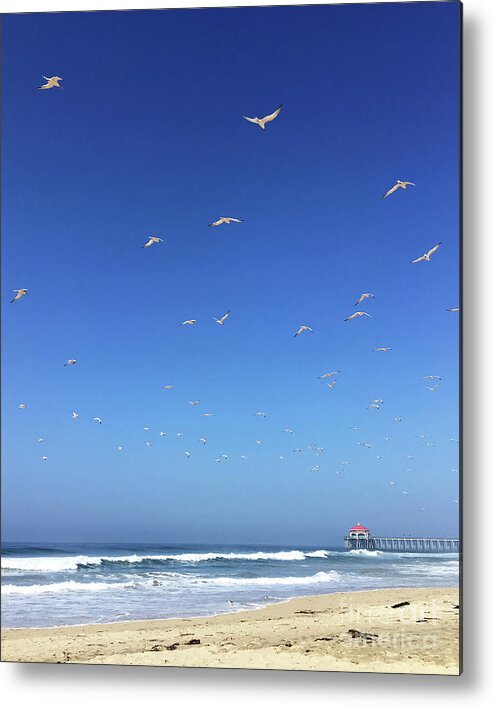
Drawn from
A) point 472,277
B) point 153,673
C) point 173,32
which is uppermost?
point 173,32

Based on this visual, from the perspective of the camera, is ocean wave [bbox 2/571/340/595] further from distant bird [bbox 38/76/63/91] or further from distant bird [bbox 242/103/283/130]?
distant bird [bbox 38/76/63/91]

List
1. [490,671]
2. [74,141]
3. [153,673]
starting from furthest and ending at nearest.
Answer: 1. [74,141]
2. [153,673]
3. [490,671]

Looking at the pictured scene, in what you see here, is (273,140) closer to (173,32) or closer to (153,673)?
(173,32)

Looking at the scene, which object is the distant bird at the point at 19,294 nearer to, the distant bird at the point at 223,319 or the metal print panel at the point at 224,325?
the metal print panel at the point at 224,325

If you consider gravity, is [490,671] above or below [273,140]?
below

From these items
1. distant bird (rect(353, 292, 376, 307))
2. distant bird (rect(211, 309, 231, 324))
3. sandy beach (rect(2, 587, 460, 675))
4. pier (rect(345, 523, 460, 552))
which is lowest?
sandy beach (rect(2, 587, 460, 675))

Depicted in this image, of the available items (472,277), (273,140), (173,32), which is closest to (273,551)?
(472,277)

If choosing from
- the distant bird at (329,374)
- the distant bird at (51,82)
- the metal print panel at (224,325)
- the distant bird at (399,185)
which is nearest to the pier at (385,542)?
the metal print panel at (224,325)

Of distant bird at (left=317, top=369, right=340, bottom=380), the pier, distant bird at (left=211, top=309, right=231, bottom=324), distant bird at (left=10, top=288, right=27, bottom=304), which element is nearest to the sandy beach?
the pier

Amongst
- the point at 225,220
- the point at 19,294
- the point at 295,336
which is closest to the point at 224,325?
the point at 295,336
